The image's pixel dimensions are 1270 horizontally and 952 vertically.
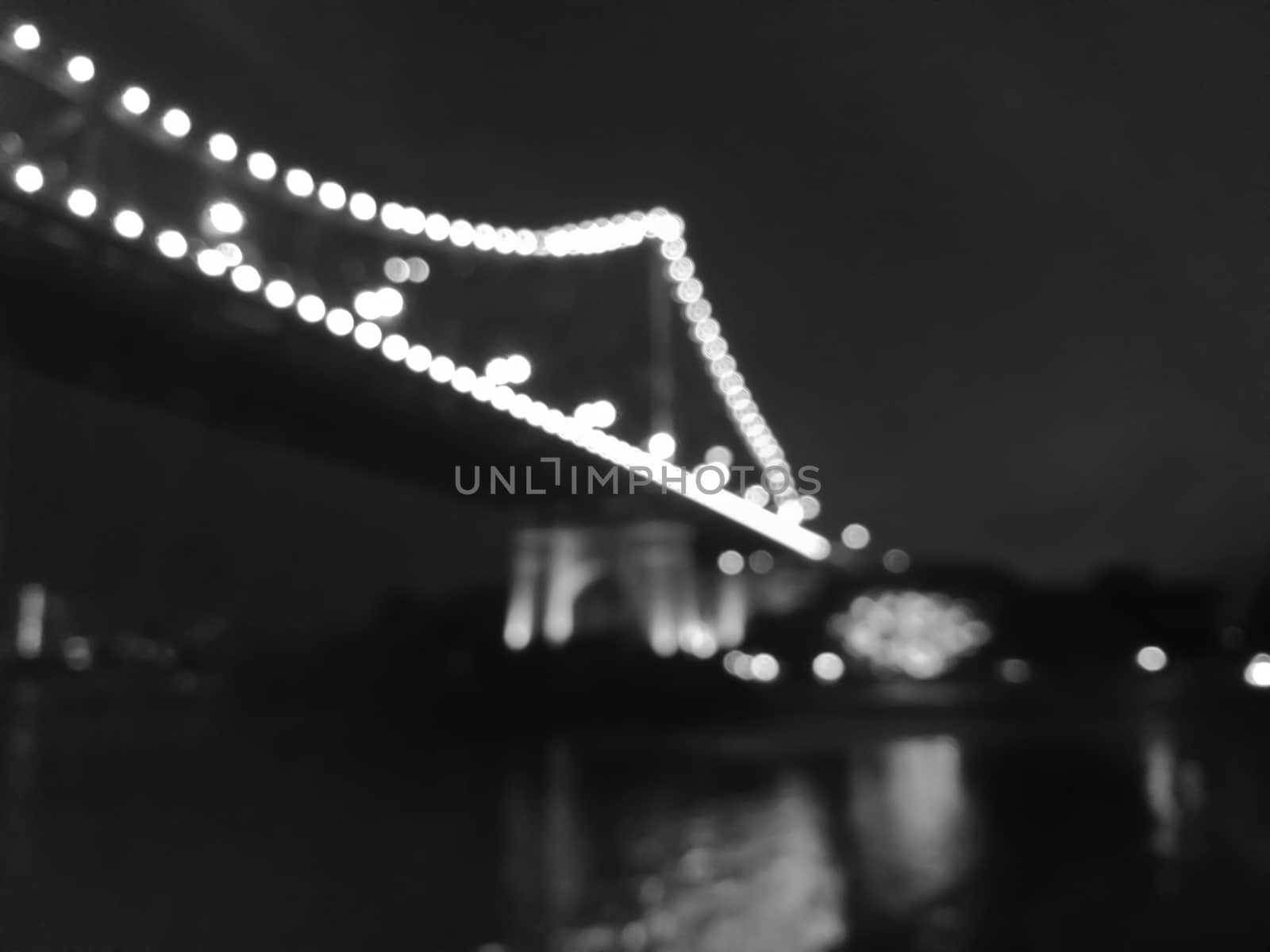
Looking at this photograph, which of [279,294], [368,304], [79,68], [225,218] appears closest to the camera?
[79,68]

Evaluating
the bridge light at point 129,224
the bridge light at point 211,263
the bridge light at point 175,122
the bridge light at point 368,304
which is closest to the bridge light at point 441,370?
the bridge light at point 368,304

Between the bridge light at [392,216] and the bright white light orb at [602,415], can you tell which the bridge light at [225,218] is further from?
the bright white light orb at [602,415]

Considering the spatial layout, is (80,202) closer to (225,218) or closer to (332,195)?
(225,218)

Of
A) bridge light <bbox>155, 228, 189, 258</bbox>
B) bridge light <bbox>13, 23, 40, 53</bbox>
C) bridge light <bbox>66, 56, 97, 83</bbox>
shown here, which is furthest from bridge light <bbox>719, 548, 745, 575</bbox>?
bridge light <bbox>13, 23, 40, 53</bbox>

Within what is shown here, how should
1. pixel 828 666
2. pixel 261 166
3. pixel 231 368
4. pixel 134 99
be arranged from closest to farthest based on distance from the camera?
1. pixel 134 99
2. pixel 261 166
3. pixel 231 368
4. pixel 828 666

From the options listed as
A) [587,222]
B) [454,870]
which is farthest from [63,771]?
[587,222]

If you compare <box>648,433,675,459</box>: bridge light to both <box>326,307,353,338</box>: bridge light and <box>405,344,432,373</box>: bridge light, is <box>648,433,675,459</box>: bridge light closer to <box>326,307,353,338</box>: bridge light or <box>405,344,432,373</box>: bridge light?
<box>405,344,432,373</box>: bridge light

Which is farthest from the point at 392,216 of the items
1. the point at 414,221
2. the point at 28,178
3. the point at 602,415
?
the point at 28,178
